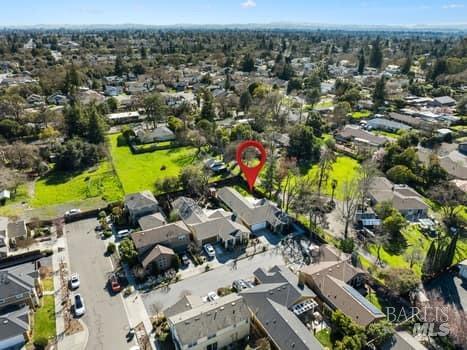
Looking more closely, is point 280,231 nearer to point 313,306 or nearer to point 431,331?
point 313,306

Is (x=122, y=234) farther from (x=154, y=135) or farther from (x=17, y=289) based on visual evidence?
(x=154, y=135)

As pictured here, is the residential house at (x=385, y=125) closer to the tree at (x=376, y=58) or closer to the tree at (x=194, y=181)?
the tree at (x=194, y=181)

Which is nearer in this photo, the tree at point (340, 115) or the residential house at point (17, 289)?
the residential house at point (17, 289)

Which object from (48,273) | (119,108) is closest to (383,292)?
(48,273)

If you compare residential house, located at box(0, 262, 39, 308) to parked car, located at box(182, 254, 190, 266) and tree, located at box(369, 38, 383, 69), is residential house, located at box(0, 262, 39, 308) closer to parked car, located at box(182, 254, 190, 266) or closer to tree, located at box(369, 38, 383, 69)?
parked car, located at box(182, 254, 190, 266)

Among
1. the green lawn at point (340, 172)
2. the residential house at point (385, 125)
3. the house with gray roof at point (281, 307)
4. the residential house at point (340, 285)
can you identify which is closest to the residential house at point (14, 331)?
the house with gray roof at point (281, 307)

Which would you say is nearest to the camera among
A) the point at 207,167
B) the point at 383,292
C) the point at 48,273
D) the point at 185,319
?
the point at 185,319
